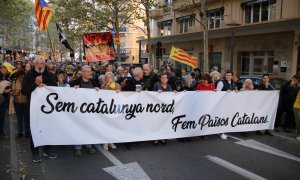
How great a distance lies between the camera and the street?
4.86 m

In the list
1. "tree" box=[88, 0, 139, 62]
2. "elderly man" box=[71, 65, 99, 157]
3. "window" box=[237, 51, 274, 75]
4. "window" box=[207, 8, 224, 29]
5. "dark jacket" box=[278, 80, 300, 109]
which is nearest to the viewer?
"elderly man" box=[71, 65, 99, 157]

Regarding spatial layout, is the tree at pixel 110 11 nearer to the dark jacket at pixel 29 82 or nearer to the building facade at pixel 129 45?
the dark jacket at pixel 29 82

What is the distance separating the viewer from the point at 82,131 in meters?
5.61

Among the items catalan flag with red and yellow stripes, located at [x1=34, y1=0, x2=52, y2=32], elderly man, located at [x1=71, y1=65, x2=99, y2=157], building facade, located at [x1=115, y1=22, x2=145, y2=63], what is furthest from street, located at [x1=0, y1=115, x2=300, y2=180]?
building facade, located at [x1=115, y1=22, x2=145, y2=63]

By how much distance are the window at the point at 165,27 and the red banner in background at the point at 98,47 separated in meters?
20.7

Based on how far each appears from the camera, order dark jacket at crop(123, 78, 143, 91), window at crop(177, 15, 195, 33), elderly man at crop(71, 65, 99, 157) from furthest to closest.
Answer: window at crop(177, 15, 195, 33) → dark jacket at crop(123, 78, 143, 91) → elderly man at crop(71, 65, 99, 157)

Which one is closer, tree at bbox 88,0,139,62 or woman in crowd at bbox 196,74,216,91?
woman in crowd at bbox 196,74,216,91

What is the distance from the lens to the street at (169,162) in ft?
15.9

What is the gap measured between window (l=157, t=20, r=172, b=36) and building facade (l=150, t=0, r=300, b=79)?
3.00 metres

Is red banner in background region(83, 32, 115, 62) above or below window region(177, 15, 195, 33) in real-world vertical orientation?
below

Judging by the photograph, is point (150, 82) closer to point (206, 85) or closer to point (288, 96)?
point (206, 85)

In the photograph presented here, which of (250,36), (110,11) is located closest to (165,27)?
(110,11)

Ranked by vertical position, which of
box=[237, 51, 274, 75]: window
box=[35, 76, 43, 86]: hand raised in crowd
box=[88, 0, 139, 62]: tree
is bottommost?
box=[35, 76, 43, 86]: hand raised in crowd

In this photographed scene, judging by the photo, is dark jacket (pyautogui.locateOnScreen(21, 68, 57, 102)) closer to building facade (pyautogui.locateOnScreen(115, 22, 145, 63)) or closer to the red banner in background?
the red banner in background
